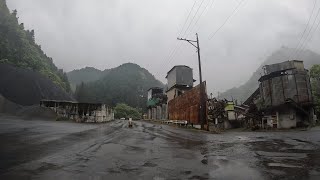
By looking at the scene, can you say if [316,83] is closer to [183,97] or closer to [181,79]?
[181,79]

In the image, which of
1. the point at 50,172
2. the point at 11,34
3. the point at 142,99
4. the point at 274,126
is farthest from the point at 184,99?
the point at 142,99

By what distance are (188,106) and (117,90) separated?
12858 cm

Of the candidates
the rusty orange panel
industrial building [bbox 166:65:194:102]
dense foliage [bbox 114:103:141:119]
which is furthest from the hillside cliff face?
dense foliage [bbox 114:103:141:119]

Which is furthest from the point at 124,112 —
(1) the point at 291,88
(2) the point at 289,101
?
(2) the point at 289,101

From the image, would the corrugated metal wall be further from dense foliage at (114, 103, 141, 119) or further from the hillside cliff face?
dense foliage at (114, 103, 141, 119)

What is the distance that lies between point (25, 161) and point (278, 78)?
38.6 meters

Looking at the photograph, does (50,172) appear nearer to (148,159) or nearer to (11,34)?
(148,159)

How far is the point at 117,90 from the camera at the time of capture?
164 meters

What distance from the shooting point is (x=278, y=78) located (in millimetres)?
40875

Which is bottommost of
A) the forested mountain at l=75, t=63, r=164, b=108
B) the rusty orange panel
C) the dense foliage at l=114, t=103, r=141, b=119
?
the rusty orange panel

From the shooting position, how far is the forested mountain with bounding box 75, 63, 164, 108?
149637mm

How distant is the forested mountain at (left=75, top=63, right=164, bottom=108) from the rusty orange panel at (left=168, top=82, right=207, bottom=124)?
10411 cm

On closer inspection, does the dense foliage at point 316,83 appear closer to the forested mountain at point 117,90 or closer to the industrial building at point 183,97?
the industrial building at point 183,97

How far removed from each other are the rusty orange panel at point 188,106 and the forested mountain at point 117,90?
104 metres
